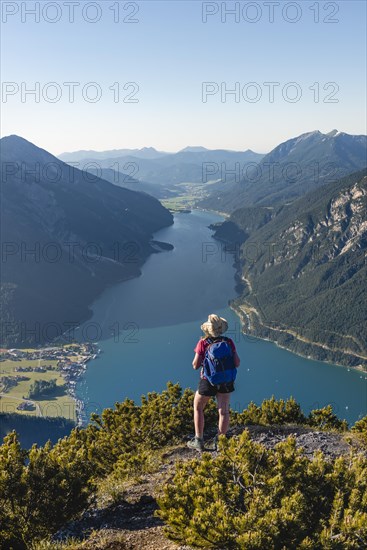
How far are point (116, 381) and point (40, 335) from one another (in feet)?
210

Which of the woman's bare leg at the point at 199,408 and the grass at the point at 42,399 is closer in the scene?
the woman's bare leg at the point at 199,408

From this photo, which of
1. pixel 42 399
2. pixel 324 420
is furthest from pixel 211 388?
pixel 42 399

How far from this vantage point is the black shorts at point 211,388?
11844 millimetres

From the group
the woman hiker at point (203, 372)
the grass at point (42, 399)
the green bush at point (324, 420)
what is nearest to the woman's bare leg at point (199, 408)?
the woman hiker at point (203, 372)

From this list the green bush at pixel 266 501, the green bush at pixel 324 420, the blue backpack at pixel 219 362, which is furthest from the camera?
the green bush at pixel 324 420

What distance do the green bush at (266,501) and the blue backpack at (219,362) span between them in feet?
8.16

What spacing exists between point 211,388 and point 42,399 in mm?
132807

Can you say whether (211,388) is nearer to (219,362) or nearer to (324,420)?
(219,362)

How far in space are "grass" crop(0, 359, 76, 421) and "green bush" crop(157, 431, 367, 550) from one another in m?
119

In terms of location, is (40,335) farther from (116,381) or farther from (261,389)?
(261,389)

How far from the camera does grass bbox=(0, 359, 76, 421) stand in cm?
12512

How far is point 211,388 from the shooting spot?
12.0 metres

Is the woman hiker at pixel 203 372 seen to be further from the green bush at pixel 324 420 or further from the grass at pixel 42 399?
the grass at pixel 42 399

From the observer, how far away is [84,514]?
11.0 m
